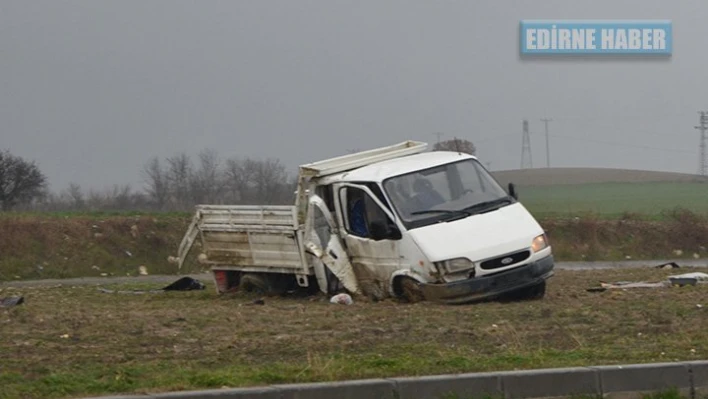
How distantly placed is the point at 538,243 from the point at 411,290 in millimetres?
1686

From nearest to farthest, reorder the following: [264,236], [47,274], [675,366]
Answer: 1. [675,366]
2. [264,236]
3. [47,274]

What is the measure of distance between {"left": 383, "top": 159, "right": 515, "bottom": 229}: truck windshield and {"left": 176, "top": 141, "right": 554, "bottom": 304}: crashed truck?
0.04 ft

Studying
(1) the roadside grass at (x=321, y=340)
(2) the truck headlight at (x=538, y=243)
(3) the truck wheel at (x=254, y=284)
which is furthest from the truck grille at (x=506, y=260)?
(3) the truck wheel at (x=254, y=284)

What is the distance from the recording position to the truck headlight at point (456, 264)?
44.0 feet

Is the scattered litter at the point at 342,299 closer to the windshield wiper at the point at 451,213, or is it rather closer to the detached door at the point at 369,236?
the detached door at the point at 369,236

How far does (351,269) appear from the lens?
14.9m

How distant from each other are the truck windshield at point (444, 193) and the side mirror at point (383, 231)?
175mm

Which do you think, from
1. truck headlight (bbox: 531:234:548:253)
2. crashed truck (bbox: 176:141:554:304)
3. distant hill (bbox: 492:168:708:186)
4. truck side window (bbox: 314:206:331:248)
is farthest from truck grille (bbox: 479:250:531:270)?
distant hill (bbox: 492:168:708:186)

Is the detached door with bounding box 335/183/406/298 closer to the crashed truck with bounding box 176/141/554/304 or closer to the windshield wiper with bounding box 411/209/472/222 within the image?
the crashed truck with bounding box 176/141/554/304

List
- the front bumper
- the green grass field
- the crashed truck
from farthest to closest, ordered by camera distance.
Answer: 1. the green grass field
2. the crashed truck
3. the front bumper

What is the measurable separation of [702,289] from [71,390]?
931 cm

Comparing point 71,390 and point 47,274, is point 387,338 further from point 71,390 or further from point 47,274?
point 47,274

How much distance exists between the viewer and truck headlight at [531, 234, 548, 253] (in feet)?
45.5

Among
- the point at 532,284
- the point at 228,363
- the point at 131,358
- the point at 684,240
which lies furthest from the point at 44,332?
the point at 684,240
